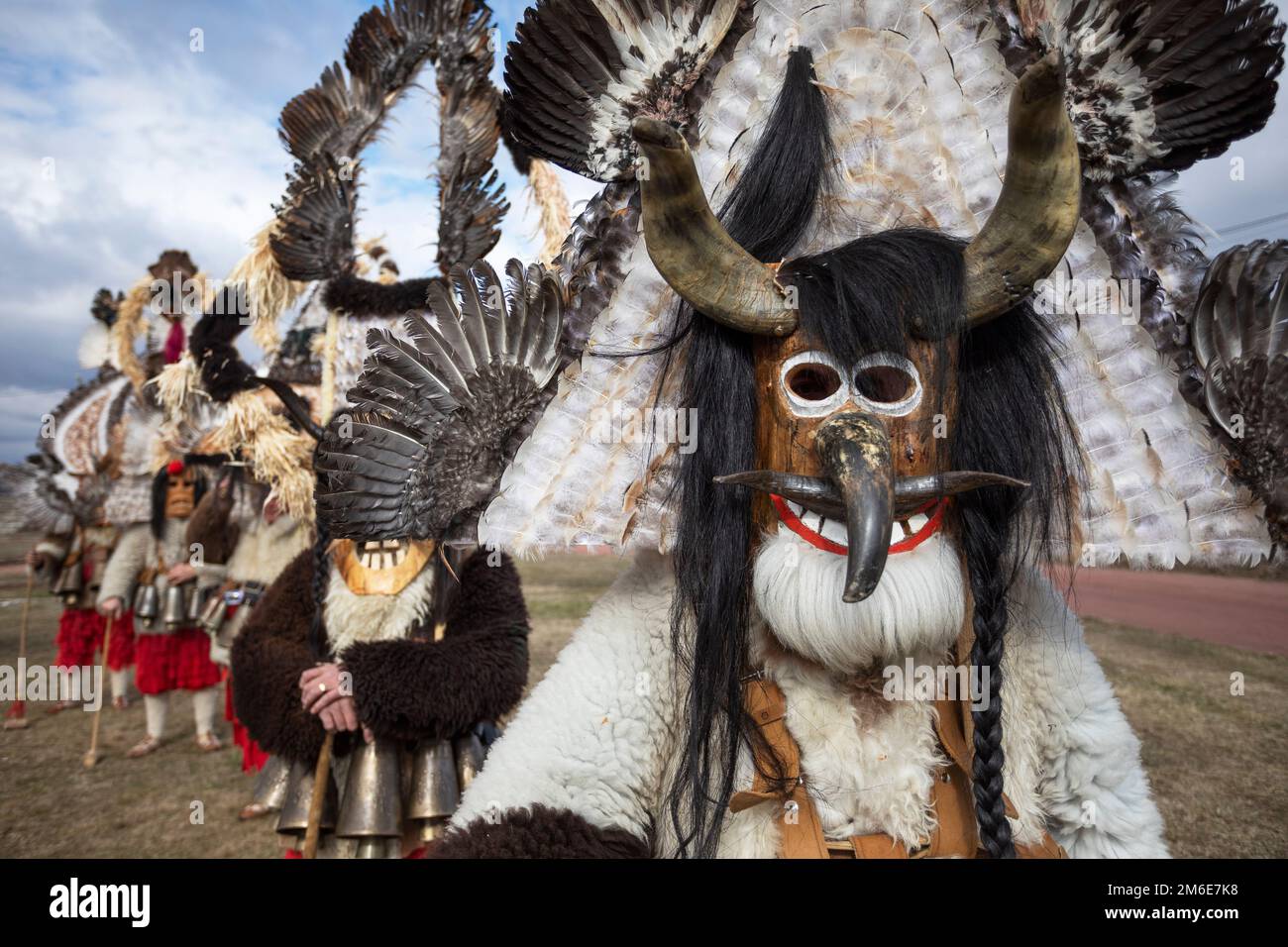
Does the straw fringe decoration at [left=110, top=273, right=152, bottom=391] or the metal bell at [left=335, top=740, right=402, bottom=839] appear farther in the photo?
the straw fringe decoration at [left=110, top=273, right=152, bottom=391]

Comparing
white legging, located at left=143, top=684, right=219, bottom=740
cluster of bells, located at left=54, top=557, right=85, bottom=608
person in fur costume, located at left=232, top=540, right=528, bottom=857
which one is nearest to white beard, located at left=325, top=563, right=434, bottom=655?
person in fur costume, located at left=232, top=540, right=528, bottom=857

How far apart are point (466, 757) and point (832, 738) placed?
1843 mm

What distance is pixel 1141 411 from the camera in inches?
59.2

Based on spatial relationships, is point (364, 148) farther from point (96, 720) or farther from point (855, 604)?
point (96, 720)

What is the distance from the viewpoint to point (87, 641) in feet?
21.7

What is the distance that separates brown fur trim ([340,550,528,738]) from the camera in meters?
2.46

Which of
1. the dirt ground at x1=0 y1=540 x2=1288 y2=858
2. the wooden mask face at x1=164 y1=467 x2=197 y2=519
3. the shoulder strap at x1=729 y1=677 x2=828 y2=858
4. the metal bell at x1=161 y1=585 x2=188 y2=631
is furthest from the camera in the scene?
the wooden mask face at x1=164 y1=467 x2=197 y2=519

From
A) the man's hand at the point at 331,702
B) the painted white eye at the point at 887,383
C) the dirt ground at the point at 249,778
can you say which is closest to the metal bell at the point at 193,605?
the dirt ground at the point at 249,778

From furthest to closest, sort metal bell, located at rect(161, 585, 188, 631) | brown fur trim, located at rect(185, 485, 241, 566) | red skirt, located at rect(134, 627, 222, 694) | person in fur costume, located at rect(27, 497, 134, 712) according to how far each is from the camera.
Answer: person in fur costume, located at rect(27, 497, 134, 712) < red skirt, located at rect(134, 627, 222, 694) < metal bell, located at rect(161, 585, 188, 631) < brown fur trim, located at rect(185, 485, 241, 566)

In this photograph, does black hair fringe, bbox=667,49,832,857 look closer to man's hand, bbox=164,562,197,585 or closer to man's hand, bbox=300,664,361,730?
man's hand, bbox=300,664,361,730

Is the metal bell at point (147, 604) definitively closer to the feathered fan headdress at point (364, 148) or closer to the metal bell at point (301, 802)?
the feathered fan headdress at point (364, 148)

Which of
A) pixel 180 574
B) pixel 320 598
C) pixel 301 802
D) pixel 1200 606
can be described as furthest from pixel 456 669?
pixel 1200 606

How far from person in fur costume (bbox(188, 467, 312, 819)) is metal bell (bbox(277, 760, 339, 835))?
6.84 ft

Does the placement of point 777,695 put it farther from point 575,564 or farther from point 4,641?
point 575,564
